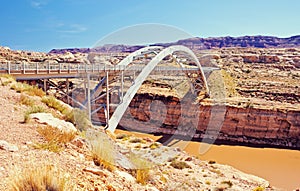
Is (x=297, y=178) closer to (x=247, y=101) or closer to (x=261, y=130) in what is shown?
(x=261, y=130)

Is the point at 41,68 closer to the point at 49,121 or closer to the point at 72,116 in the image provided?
the point at 72,116

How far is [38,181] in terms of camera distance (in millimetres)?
2738

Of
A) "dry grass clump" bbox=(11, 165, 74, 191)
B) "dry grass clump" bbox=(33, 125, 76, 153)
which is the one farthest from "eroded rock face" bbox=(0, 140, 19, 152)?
"dry grass clump" bbox=(11, 165, 74, 191)

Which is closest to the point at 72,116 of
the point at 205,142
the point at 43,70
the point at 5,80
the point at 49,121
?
the point at 49,121

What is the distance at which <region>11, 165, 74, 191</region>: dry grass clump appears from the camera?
8.70 ft

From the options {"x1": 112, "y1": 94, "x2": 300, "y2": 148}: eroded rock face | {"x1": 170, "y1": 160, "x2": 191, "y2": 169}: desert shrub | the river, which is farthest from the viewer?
{"x1": 112, "y1": 94, "x2": 300, "y2": 148}: eroded rock face

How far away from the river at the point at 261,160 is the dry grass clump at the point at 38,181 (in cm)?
1556

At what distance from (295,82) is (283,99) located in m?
8.86

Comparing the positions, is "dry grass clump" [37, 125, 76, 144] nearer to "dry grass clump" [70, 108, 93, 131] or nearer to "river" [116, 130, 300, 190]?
"dry grass clump" [70, 108, 93, 131]

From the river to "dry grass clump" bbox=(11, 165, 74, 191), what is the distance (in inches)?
613

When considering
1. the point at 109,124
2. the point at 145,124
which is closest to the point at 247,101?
the point at 145,124

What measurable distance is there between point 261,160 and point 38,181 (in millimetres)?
20797

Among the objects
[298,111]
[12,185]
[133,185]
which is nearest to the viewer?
[12,185]

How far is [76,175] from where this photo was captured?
12.6ft
